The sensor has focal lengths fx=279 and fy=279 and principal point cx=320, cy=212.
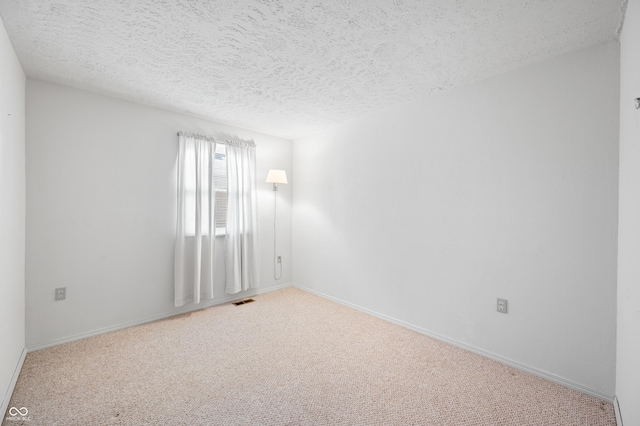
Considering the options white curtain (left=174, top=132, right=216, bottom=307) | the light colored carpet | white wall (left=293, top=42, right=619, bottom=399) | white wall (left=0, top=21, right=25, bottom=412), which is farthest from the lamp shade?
white wall (left=0, top=21, right=25, bottom=412)

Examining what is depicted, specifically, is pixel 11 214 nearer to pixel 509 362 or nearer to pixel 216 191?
pixel 216 191

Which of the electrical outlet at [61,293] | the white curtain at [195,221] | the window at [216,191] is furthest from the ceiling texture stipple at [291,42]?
the electrical outlet at [61,293]

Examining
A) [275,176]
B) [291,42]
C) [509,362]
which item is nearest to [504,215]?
[509,362]

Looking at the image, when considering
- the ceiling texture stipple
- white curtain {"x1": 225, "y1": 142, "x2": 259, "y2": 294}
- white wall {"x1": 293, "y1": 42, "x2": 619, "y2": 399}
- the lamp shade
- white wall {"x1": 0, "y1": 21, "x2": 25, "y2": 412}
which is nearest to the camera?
the ceiling texture stipple

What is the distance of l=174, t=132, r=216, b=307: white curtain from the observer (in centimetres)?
317

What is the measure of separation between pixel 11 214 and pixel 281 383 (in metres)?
2.20

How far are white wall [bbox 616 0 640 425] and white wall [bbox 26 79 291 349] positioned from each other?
365cm

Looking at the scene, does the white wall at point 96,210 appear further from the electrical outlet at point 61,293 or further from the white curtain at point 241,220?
the white curtain at point 241,220

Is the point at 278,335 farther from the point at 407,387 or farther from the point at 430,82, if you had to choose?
the point at 430,82

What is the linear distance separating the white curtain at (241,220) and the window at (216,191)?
6cm

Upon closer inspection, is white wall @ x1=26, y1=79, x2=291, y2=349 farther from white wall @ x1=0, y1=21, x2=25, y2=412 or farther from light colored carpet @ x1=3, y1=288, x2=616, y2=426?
light colored carpet @ x1=3, y1=288, x2=616, y2=426

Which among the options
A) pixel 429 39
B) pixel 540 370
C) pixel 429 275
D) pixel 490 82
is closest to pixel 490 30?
pixel 429 39

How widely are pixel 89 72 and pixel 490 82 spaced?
332cm

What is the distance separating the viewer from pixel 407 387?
192cm
